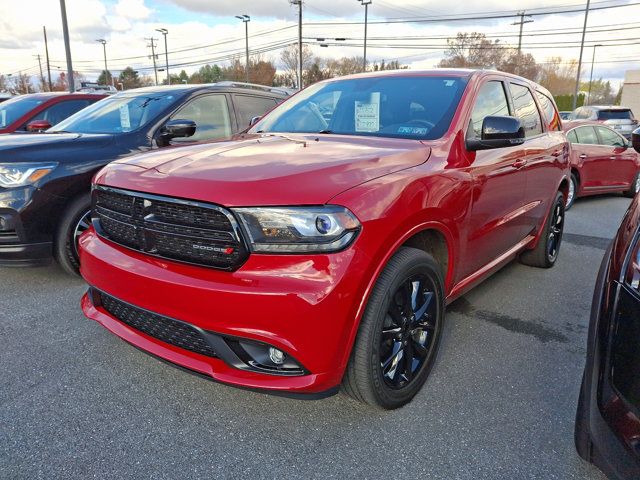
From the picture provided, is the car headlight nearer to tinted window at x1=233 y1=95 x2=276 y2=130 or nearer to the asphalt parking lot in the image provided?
the asphalt parking lot

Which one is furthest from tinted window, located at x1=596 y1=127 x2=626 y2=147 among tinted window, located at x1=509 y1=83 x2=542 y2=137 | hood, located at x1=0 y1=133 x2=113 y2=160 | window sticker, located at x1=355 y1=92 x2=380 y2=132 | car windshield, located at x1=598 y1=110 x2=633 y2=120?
car windshield, located at x1=598 y1=110 x2=633 y2=120

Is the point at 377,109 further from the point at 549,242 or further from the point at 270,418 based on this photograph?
the point at 549,242

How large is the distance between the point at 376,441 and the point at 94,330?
2.12m

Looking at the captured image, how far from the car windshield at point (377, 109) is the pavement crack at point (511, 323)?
62.1 inches

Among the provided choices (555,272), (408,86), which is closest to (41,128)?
(408,86)

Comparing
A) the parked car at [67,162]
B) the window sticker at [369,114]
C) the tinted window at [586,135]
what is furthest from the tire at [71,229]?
the tinted window at [586,135]

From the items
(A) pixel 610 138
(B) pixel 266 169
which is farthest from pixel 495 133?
(A) pixel 610 138

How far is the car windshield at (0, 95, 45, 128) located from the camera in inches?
277

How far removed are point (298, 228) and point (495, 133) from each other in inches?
61.9

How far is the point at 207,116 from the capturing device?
5.18m

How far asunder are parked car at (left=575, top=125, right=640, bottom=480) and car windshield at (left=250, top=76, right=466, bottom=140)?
137 cm

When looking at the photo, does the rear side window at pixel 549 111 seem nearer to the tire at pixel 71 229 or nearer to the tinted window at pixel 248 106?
the tinted window at pixel 248 106

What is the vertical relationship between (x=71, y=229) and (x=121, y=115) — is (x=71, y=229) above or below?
below

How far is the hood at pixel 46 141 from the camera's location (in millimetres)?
3809
